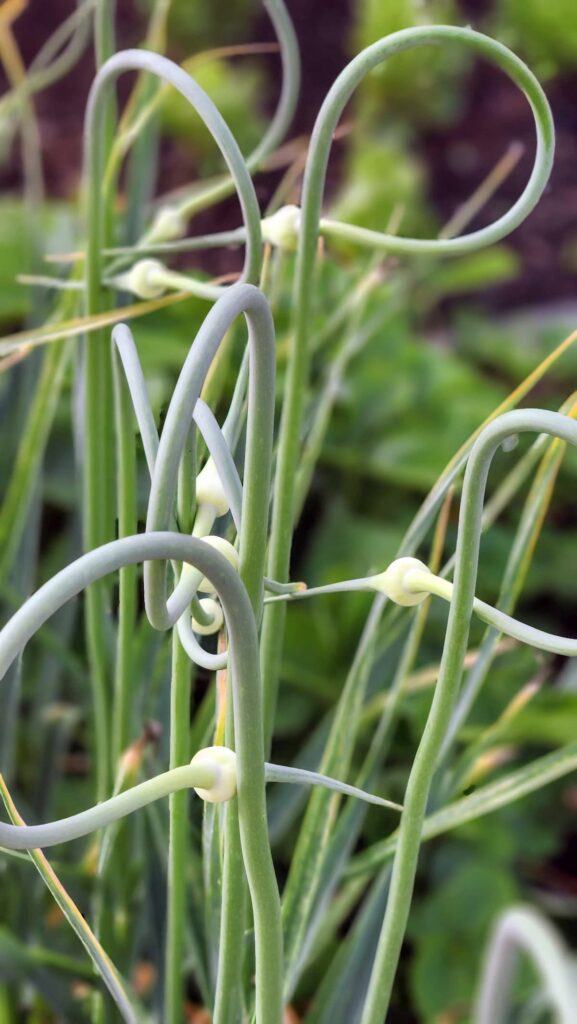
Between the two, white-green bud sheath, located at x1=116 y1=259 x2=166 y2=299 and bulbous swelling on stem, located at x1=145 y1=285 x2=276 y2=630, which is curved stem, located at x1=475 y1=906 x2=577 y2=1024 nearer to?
bulbous swelling on stem, located at x1=145 y1=285 x2=276 y2=630

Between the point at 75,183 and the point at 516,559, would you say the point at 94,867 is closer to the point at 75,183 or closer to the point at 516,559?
the point at 516,559

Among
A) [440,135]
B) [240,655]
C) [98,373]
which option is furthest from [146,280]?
[440,135]

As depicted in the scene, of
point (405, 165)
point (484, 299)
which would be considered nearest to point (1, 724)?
point (405, 165)

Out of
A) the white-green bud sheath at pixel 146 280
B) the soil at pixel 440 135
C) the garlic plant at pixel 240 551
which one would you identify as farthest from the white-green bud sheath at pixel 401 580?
the soil at pixel 440 135

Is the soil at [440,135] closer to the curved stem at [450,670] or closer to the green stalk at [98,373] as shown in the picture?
the green stalk at [98,373]

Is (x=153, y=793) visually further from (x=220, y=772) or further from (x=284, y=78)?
(x=284, y=78)

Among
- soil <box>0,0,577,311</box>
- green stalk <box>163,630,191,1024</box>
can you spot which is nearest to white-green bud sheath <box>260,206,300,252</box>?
green stalk <box>163,630,191,1024</box>

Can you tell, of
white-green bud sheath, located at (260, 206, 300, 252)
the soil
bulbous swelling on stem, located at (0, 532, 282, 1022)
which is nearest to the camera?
bulbous swelling on stem, located at (0, 532, 282, 1022)
